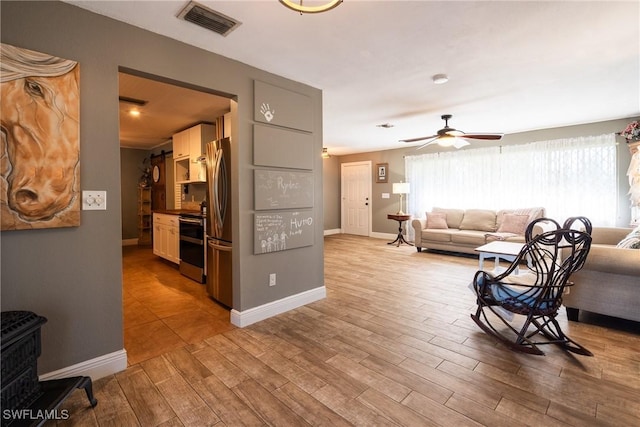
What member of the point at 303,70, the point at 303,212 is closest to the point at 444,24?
the point at 303,70

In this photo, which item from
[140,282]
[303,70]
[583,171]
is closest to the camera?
[303,70]

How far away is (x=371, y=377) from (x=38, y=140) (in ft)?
8.05

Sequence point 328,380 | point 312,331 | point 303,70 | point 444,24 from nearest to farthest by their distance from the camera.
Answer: point 328,380
point 444,24
point 312,331
point 303,70

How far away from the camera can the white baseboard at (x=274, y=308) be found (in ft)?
8.95

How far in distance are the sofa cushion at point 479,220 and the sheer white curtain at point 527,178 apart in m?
0.31

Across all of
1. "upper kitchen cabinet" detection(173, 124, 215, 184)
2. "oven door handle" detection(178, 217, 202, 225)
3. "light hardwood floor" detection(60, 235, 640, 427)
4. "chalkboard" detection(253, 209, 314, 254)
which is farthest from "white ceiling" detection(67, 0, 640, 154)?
"light hardwood floor" detection(60, 235, 640, 427)

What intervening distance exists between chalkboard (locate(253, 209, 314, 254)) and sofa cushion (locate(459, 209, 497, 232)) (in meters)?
4.17

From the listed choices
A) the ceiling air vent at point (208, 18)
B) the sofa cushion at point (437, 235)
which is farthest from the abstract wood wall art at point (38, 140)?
the sofa cushion at point (437, 235)

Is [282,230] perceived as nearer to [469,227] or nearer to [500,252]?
[500,252]

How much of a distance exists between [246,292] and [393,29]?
8.14 feet

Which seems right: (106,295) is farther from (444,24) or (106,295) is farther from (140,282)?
(444,24)

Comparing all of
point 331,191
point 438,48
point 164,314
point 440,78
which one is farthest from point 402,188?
point 164,314

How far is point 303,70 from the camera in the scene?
288cm

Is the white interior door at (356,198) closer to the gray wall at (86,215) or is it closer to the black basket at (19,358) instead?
the gray wall at (86,215)
